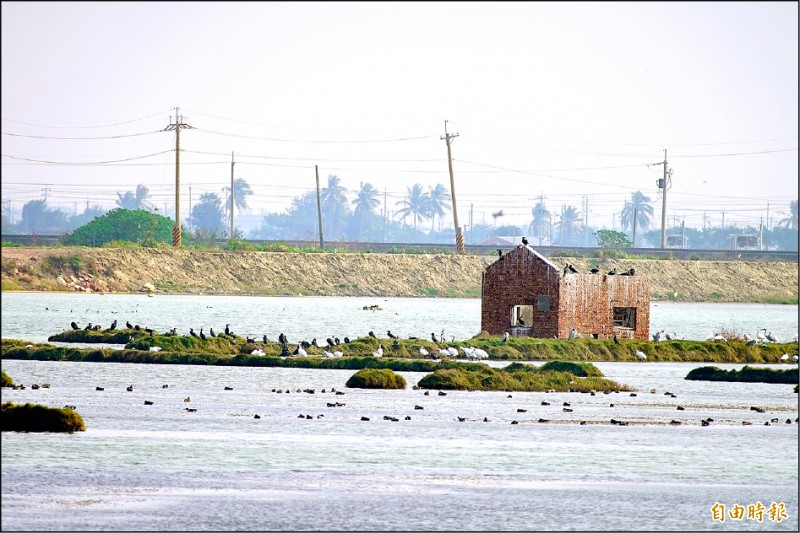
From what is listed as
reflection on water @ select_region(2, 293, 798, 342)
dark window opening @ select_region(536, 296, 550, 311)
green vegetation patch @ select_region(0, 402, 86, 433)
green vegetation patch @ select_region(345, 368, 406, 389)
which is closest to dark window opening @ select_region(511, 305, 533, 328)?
dark window opening @ select_region(536, 296, 550, 311)

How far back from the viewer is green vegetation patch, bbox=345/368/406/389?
4781cm

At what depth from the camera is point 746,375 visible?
177 ft

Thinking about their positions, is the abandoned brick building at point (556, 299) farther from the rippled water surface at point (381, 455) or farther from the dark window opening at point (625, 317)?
the rippled water surface at point (381, 455)

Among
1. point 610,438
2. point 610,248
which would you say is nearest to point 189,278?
point 610,248

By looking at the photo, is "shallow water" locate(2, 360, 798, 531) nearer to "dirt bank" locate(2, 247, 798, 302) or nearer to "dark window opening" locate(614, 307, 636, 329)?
"dark window opening" locate(614, 307, 636, 329)

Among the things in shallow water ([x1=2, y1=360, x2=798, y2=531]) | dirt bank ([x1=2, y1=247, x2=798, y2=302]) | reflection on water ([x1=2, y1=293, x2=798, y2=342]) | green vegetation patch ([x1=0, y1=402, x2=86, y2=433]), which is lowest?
shallow water ([x1=2, y1=360, x2=798, y2=531])

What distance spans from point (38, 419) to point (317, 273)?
107 m

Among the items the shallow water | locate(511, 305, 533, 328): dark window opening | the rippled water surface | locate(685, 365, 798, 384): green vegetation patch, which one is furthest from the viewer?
locate(511, 305, 533, 328): dark window opening

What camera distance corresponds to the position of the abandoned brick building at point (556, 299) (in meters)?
59.2

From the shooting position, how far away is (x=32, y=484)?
27359 millimetres

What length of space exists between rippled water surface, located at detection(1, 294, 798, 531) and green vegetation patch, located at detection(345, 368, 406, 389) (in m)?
0.86

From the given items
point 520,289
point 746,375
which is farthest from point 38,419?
point 746,375

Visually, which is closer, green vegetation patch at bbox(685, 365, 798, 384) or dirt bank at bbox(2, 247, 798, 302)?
green vegetation patch at bbox(685, 365, 798, 384)

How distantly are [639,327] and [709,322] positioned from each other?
52259mm
